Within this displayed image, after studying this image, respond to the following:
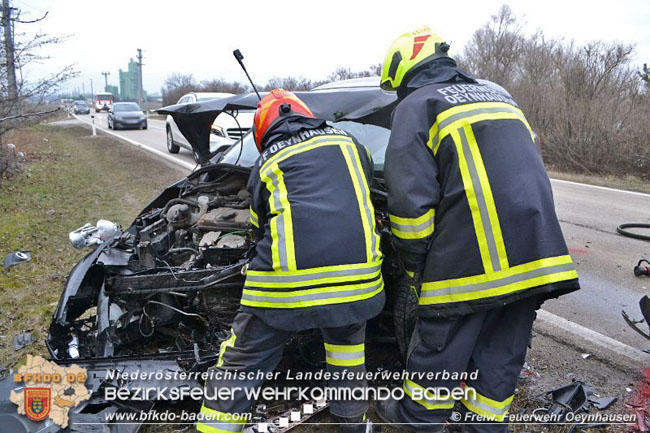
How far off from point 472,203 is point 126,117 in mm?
23176

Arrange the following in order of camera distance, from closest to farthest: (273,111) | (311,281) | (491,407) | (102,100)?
(311,281), (491,407), (273,111), (102,100)

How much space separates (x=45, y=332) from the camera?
3543 mm

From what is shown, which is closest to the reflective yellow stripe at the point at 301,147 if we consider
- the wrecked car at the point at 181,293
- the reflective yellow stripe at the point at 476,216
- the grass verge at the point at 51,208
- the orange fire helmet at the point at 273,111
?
the orange fire helmet at the point at 273,111

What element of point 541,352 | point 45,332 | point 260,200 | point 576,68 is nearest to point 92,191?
point 45,332

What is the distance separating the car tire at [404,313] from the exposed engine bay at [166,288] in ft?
3.00

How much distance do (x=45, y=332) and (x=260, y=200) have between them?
2402 millimetres

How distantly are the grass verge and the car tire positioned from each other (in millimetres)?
2527

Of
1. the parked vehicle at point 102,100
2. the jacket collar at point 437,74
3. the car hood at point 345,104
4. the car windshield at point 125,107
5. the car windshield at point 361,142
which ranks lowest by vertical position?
the car windshield at point 361,142

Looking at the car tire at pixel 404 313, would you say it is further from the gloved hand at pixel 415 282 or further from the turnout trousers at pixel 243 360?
the turnout trousers at pixel 243 360

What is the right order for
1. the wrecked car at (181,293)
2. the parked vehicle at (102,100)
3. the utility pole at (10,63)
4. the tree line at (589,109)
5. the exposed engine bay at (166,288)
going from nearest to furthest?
the wrecked car at (181,293) → the exposed engine bay at (166,288) → the utility pole at (10,63) → the tree line at (589,109) → the parked vehicle at (102,100)

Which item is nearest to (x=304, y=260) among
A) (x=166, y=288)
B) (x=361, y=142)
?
(x=166, y=288)

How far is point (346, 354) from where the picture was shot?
2.34 meters

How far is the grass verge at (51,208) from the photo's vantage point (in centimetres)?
390

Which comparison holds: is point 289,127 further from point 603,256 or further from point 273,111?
point 603,256
